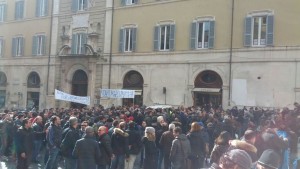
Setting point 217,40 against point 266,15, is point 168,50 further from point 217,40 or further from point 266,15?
point 266,15

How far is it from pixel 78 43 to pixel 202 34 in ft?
38.0

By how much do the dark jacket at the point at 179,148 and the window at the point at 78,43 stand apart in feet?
77.4

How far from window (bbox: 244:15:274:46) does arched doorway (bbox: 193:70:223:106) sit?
310 cm

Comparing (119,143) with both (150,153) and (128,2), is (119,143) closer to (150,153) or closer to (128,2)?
(150,153)

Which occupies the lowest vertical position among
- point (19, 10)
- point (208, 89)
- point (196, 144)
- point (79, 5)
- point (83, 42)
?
point (196, 144)

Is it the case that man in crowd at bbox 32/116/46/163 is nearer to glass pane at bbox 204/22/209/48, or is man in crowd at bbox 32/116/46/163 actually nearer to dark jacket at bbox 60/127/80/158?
dark jacket at bbox 60/127/80/158

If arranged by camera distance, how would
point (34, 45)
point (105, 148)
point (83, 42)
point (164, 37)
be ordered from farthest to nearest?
point (34, 45) → point (83, 42) → point (164, 37) → point (105, 148)

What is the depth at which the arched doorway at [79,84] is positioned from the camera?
33031mm

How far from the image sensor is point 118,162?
37.1 ft

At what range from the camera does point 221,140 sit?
8578mm

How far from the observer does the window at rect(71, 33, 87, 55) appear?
32969 mm

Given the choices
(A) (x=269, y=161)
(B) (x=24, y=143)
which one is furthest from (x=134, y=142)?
(A) (x=269, y=161)

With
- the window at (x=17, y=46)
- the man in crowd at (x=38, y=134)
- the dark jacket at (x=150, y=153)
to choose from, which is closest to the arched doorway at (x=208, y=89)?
the dark jacket at (x=150, y=153)

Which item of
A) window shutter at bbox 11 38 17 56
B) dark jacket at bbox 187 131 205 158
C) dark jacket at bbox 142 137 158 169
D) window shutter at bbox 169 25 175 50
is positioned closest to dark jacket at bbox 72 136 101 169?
dark jacket at bbox 142 137 158 169
